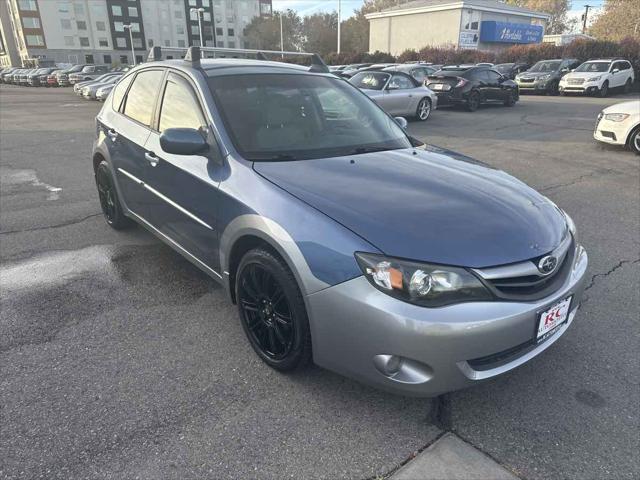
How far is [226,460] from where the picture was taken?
218 cm

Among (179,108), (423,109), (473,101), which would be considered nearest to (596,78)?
(473,101)

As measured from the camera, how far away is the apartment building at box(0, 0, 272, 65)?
79.1 meters

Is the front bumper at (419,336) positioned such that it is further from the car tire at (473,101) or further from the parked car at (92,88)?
the parked car at (92,88)

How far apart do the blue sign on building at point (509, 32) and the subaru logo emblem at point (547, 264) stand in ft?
156

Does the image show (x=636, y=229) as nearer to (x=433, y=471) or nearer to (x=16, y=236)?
(x=433, y=471)

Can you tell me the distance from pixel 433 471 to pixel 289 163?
185 centimetres

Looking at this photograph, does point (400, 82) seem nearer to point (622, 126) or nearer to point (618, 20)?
point (622, 126)

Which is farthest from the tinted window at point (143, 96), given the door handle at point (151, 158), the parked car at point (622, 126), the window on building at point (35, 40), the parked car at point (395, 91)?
the window on building at point (35, 40)

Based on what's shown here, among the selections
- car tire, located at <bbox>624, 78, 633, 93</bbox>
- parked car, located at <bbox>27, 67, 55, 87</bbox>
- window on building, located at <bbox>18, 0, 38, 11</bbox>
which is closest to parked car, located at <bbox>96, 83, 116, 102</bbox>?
parked car, located at <bbox>27, 67, 55, 87</bbox>

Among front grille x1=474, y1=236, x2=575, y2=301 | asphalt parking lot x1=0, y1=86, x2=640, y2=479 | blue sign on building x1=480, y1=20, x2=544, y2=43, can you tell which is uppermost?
blue sign on building x1=480, y1=20, x2=544, y2=43

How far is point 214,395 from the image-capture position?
262 cm

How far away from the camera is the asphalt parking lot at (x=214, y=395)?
2.19 meters

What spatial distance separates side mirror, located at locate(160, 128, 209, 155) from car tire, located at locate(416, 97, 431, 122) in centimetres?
1178

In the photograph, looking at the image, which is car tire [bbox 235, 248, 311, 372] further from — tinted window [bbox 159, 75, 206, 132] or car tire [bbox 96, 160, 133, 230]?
car tire [bbox 96, 160, 133, 230]
